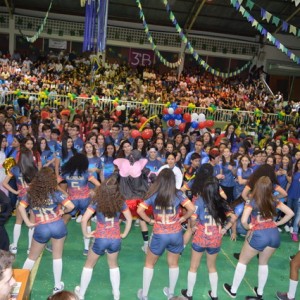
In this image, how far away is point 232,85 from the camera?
76.3 feet

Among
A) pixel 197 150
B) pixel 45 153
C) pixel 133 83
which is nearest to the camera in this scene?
pixel 45 153

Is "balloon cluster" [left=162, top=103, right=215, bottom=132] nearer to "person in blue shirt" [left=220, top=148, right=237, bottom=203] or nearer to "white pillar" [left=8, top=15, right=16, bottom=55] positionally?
"person in blue shirt" [left=220, top=148, right=237, bottom=203]

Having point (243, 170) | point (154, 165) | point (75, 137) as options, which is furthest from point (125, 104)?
point (243, 170)

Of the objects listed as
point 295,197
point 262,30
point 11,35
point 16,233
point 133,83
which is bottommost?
point 16,233

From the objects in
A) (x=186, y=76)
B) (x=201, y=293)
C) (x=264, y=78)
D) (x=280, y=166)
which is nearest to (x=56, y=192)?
(x=201, y=293)

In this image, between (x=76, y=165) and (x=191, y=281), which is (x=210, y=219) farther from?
(x=76, y=165)

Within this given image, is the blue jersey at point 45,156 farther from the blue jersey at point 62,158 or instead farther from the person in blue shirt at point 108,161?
the person in blue shirt at point 108,161

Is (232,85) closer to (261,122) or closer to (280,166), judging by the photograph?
(261,122)

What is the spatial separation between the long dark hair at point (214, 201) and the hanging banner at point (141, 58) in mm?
20528

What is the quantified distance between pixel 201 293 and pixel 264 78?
70.5ft

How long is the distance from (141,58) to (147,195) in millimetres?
20809

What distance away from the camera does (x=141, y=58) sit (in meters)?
24.3

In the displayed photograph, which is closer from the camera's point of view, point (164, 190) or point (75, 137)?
point (164, 190)

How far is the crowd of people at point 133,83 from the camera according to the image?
1823cm
